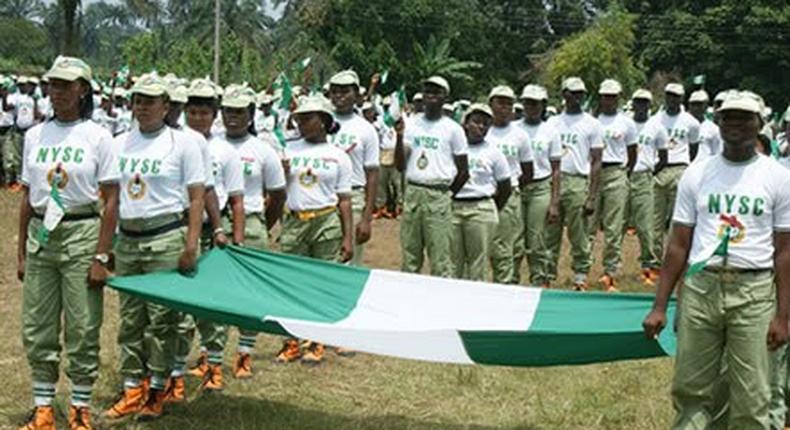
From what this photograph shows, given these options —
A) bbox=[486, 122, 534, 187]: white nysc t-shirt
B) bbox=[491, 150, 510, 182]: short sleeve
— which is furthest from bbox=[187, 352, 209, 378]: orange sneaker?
bbox=[486, 122, 534, 187]: white nysc t-shirt

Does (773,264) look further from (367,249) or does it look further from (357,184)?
(367,249)

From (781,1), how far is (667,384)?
127 feet

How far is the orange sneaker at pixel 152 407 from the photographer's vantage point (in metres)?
7.02

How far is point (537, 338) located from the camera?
5.99 meters

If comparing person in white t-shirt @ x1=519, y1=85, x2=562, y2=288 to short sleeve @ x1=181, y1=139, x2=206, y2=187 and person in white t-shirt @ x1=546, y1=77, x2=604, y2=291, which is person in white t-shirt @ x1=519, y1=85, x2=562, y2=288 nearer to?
person in white t-shirt @ x1=546, y1=77, x2=604, y2=291

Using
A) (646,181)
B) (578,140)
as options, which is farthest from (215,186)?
(646,181)

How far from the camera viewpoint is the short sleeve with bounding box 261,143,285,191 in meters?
8.23

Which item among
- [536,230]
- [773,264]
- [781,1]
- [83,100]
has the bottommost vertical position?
[536,230]

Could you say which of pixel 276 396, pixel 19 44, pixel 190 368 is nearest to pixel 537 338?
pixel 276 396

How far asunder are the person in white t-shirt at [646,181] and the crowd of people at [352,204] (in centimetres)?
2

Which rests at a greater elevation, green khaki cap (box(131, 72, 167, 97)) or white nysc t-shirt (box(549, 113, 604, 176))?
green khaki cap (box(131, 72, 167, 97))

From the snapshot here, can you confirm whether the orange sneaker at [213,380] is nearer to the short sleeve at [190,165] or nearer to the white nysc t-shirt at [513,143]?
the short sleeve at [190,165]

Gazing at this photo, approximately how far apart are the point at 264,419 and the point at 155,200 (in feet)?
5.44

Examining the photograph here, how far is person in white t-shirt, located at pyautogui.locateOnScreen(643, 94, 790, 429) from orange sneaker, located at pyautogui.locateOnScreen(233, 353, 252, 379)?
3.76 m
